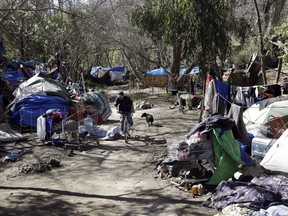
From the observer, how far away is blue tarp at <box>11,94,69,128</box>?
581 inches

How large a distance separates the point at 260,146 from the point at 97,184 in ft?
11.8

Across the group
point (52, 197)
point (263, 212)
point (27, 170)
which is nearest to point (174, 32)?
point (27, 170)

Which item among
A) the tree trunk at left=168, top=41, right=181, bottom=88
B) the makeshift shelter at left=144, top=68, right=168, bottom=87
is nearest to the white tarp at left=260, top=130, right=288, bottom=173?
the tree trunk at left=168, top=41, right=181, bottom=88

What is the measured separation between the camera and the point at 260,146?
28.1ft

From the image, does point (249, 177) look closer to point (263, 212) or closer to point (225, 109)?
point (263, 212)

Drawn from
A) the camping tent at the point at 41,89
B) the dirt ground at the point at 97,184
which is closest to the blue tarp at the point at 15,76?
the camping tent at the point at 41,89

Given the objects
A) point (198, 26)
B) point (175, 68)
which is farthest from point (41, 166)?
point (175, 68)

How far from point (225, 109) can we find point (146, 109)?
8.23 m

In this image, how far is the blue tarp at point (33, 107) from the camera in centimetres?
1476

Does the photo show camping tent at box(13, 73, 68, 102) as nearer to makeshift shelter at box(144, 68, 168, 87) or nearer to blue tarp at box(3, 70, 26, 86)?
blue tarp at box(3, 70, 26, 86)

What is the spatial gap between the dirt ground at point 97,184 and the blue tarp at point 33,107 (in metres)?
2.38

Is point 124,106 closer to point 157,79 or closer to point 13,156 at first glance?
point 13,156

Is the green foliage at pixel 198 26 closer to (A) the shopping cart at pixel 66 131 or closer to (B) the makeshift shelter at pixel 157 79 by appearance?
(A) the shopping cart at pixel 66 131

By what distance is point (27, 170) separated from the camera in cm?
906
